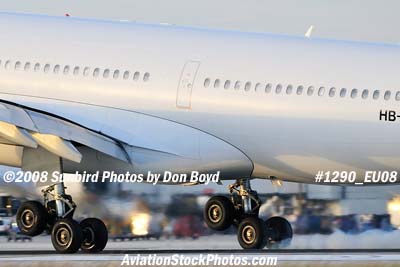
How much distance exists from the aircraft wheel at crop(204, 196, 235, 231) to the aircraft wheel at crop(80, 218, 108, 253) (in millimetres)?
4218

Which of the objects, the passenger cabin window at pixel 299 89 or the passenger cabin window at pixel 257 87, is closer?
the passenger cabin window at pixel 299 89

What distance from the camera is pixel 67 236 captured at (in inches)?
1190

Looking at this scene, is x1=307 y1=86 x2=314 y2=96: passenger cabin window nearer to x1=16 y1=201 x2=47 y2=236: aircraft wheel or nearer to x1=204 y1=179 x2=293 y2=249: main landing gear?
x1=204 y1=179 x2=293 y2=249: main landing gear

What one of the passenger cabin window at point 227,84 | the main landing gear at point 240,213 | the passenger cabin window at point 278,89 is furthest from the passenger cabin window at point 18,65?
the passenger cabin window at point 278,89

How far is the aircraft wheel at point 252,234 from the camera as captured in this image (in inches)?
1262

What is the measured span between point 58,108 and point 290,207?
27.5 feet

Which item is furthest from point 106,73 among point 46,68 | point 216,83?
point 216,83

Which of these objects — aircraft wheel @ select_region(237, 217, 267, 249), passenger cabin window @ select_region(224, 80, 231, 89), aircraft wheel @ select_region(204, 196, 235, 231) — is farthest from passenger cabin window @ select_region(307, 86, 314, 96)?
aircraft wheel @ select_region(204, 196, 235, 231)

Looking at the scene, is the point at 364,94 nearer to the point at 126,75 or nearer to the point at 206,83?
the point at 206,83

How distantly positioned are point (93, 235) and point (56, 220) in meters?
1.13

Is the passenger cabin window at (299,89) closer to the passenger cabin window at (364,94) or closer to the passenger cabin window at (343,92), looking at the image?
the passenger cabin window at (343,92)

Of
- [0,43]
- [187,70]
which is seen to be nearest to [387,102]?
[187,70]

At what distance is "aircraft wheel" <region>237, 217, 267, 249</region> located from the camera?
32.1 m

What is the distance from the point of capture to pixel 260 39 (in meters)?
31.9
